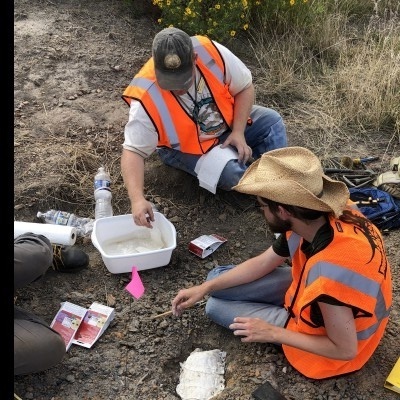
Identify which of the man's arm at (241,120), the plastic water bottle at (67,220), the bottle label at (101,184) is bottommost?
the plastic water bottle at (67,220)

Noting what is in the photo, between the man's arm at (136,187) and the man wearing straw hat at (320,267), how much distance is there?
0.80m

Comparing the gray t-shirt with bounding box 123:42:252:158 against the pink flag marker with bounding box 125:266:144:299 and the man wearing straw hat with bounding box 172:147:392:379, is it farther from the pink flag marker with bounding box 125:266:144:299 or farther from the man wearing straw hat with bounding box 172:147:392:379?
the man wearing straw hat with bounding box 172:147:392:379

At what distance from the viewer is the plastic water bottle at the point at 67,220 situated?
3.35 metres

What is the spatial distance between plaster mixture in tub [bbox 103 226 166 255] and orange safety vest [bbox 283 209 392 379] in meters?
1.13

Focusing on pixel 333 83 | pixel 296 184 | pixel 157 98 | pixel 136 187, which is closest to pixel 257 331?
pixel 296 184

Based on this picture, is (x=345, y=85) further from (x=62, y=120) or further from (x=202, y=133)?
(x=62, y=120)

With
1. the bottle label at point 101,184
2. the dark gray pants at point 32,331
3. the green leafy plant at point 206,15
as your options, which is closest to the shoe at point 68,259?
the dark gray pants at point 32,331

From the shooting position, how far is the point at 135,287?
2.97 metres

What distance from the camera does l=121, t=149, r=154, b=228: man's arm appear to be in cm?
297

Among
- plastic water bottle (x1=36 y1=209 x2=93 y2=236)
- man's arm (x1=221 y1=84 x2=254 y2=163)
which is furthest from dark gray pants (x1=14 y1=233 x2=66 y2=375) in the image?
man's arm (x1=221 y1=84 x2=254 y2=163)

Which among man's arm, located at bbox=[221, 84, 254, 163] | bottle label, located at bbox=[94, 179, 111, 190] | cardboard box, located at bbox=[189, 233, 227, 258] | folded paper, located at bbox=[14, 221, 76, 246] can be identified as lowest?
cardboard box, located at bbox=[189, 233, 227, 258]

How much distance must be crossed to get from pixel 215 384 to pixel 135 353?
1.30ft

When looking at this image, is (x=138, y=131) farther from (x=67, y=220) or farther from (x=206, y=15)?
(x=206, y=15)

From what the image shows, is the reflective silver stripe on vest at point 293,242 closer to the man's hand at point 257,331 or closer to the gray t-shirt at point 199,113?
the man's hand at point 257,331
